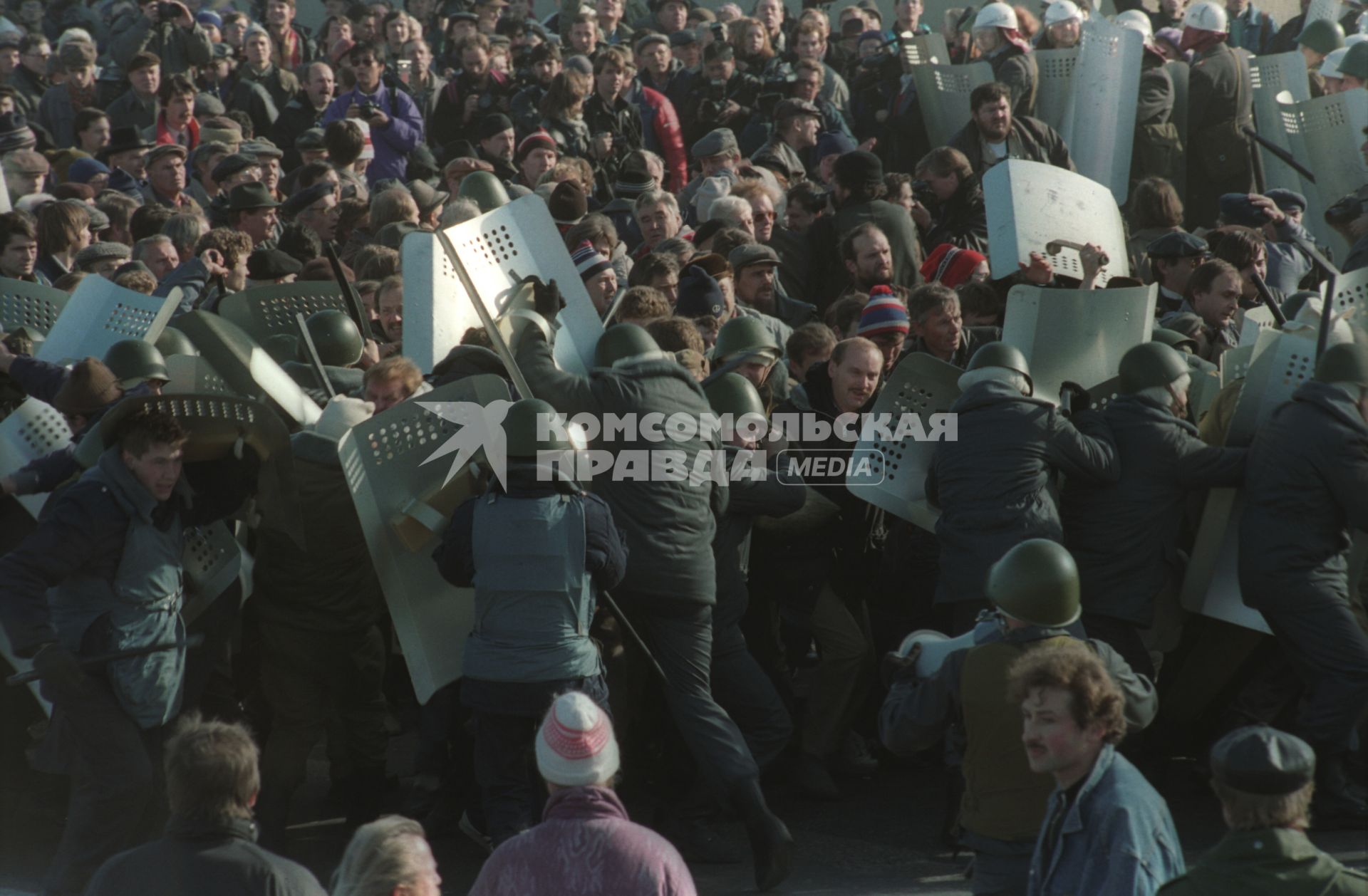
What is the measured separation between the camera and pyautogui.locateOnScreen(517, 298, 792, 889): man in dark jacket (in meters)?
6.09

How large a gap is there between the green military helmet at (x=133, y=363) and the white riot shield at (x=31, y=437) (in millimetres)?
317

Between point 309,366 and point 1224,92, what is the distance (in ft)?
26.1

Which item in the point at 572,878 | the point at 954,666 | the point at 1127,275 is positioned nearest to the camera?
the point at 572,878

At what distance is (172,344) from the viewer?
22.1 ft

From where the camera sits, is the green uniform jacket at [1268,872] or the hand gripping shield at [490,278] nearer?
the green uniform jacket at [1268,872]

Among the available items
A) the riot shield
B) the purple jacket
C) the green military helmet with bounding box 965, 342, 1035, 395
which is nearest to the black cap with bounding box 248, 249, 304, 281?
the riot shield

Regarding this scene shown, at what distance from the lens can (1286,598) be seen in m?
6.37

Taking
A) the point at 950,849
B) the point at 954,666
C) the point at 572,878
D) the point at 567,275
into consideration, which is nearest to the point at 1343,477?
the point at 950,849

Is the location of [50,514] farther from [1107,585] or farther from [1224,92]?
[1224,92]

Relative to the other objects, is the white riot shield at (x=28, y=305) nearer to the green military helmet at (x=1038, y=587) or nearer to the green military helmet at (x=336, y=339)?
the green military helmet at (x=336, y=339)

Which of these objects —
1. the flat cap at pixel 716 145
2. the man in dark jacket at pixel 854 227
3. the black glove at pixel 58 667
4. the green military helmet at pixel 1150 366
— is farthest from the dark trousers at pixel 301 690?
the flat cap at pixel 716 145

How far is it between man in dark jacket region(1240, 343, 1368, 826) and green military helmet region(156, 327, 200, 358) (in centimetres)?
401

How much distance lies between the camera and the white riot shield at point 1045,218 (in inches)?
328

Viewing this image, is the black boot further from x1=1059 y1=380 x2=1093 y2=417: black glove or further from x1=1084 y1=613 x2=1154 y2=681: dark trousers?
x1=1059 y1=380 x2=1093 y2=417: black glove
